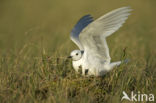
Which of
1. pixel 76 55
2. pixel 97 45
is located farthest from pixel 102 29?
pixel 76 55

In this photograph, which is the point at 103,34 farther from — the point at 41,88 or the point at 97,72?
the point at 41,88

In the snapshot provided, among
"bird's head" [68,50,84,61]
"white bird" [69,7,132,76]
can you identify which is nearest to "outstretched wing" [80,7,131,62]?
"white bird" [69,7,132,76]

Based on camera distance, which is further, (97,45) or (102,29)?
(97,45)

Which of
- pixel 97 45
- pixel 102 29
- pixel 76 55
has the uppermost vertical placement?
pixel 102 29

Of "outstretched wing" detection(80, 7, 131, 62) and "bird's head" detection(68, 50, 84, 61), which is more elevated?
"outstretched wing" detection(80, 7, 131, 62)

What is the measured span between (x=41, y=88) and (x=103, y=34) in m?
1.26

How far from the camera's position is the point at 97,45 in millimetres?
5230

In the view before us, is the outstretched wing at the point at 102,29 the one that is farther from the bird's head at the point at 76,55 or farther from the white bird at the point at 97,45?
the bird's head at the point at 76,55

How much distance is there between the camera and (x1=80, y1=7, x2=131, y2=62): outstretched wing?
15.9ft

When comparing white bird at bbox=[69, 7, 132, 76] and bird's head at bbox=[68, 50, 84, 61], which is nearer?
white bird at bbox=[69, 7, 132, 76]

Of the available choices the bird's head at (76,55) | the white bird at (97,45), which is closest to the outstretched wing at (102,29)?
the white bird at (97,45)

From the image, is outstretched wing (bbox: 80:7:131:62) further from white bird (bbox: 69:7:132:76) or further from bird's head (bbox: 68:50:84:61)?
bird's head (bbox: 68:50:84:61)

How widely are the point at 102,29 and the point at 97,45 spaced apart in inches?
13.1

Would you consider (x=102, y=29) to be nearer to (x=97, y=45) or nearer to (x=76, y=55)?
(x=97, y=45)
